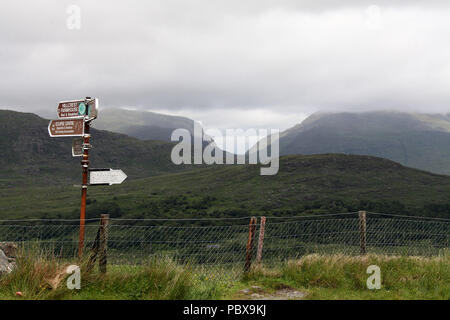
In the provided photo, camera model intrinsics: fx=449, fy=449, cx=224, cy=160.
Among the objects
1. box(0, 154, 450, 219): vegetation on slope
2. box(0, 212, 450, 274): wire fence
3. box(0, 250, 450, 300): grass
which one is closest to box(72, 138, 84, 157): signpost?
box(0, 212, 450, 274): wire fence

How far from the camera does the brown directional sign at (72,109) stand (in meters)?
11.7

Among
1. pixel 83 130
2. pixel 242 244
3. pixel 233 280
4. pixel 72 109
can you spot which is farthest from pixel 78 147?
pixel 242 244

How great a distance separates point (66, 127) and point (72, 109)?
0.51 meters

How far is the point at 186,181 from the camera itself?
19275cm

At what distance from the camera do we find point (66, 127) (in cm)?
1195

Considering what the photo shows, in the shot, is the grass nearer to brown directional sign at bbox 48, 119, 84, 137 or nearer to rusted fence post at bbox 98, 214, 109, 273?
rusted fence post at bbox 98, 214, 109, 273

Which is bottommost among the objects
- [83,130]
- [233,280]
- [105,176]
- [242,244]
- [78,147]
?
[242,244]

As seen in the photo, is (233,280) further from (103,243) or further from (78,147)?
(78,147)

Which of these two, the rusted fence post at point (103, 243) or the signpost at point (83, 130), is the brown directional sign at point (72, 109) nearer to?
the signpost at point (83, 130)

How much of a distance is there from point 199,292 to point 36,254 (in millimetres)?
3600

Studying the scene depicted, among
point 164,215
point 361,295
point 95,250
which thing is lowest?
point 164,215
